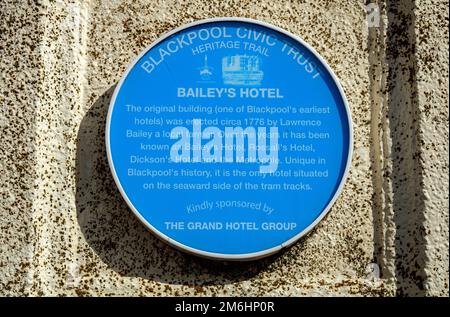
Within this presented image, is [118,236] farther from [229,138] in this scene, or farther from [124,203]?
[229,138]

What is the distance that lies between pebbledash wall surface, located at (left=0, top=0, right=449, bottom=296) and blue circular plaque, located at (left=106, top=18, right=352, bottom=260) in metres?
0.13

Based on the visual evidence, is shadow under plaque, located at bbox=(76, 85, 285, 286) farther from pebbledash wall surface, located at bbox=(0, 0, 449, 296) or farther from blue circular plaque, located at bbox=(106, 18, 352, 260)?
blue circular plaque, located at bbox=(106, 18, 352, 260)

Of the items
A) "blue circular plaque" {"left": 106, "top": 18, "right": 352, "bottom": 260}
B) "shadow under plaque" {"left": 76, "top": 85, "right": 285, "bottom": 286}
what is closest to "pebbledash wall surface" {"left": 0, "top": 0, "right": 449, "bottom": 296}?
"shadow under plaque" {"left": 76, "top": 85, "right": 285, "bottom": 286}

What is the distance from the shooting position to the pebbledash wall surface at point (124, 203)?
9.20ft

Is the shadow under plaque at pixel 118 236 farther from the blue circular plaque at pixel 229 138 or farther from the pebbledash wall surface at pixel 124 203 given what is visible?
the blue circular plaque at pixel 229 138

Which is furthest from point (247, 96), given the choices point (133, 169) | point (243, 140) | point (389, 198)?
point (389, 198)

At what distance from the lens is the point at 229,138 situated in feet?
9.34

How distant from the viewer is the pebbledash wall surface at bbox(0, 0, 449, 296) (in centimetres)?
280

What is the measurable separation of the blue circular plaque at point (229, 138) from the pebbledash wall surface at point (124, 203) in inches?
5.2

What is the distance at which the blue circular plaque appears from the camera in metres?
2.78

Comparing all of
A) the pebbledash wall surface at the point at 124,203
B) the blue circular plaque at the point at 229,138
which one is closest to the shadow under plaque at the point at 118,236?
the pebbledash wall surface at the point at 124,203

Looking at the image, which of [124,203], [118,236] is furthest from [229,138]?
[118,236]

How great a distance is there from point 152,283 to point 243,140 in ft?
2.47
